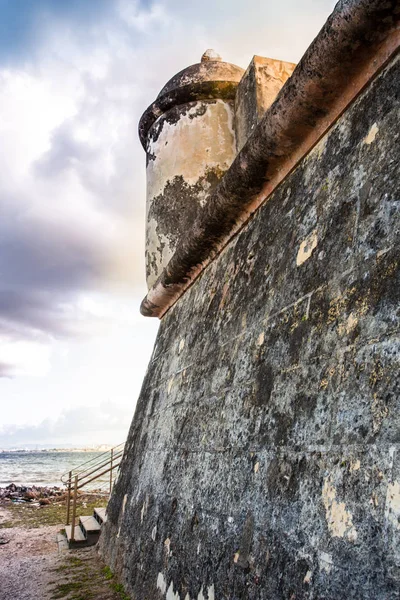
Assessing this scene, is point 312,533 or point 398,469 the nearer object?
point 398,469

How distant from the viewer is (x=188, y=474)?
300cm

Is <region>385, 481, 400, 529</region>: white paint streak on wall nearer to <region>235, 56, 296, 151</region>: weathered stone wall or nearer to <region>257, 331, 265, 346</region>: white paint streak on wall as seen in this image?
<region>257, 331, 265, 346</region>: white paint streak on wall

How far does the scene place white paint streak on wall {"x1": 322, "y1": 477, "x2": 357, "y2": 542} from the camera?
1478 millimetres

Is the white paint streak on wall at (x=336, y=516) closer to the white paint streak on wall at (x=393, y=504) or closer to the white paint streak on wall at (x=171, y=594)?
the white paint streak on wall at (x=393, y=504)

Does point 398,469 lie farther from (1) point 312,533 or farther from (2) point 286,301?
(2) point 286,301

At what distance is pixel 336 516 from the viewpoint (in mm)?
1547

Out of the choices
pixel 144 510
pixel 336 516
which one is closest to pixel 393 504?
pixel 336 516

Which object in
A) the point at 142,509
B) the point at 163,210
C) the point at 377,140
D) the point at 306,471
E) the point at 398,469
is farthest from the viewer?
the point at 163,210

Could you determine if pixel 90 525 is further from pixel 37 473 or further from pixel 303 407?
pixel 37 473

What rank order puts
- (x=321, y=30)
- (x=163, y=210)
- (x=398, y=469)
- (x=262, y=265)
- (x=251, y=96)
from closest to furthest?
(x=398, y=469) < (x=321, y=30) < (x=262, y=265) < (x=251, y=96) < (x=163, y=210)

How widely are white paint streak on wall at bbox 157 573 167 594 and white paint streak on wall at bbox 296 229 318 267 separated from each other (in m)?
2.02

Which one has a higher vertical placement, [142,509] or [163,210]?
[163,210]

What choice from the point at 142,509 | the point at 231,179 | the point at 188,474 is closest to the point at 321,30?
the point at 231,179

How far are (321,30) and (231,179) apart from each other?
1.17 meters
